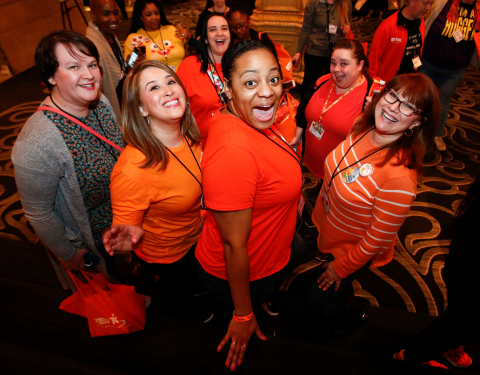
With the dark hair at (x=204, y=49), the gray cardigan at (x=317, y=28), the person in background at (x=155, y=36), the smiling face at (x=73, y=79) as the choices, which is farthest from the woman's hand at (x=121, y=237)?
the gray cardigan at (x=317, y=28)

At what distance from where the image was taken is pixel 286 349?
4.64ft

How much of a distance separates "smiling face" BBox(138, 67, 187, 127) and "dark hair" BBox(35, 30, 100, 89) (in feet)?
1.29

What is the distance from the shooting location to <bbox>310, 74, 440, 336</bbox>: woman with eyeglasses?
1.38m

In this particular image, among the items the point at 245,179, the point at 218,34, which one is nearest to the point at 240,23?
the point at 218,34

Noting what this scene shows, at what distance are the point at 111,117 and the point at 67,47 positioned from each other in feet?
1.40

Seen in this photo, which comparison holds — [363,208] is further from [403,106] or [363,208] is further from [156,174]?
[156,174]

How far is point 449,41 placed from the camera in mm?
3209

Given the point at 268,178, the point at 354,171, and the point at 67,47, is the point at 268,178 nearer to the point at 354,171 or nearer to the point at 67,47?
the point at 354,171

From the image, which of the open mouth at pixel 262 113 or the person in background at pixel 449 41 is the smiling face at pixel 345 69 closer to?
the open mouth at pixel 262 113

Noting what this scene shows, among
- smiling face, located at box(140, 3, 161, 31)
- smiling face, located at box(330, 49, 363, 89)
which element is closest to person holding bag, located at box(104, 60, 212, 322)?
smiling face, located at box(330, 49, 363, 89)

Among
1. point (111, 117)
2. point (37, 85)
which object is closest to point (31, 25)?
point (37, 85)

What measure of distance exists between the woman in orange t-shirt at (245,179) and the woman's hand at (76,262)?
77 centimetres

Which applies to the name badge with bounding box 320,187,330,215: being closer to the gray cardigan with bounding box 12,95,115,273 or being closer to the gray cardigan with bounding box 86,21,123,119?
the gray cardigan with bounding box 12,95,115,273

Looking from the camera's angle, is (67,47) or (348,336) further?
(348,336)
